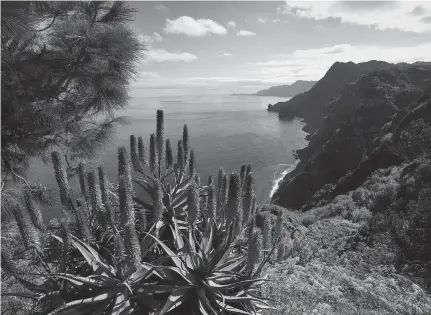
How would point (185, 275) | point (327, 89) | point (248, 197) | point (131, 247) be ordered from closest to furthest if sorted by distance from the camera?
point (131, 247) < point (185, 275) < point (248, 197) < point (327, 89)

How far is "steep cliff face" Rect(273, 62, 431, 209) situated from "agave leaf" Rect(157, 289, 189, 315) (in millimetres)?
27141

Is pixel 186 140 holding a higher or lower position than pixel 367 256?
higher

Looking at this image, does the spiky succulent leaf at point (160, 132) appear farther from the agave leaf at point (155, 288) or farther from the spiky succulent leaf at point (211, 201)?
the agave leaf at point (155, 288)

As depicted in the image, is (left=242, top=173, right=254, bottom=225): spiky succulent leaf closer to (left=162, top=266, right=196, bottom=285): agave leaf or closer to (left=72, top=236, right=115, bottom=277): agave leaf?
(left=162, top=266, right=196, bottom=285): agave leaf

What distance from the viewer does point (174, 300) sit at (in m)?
3.14

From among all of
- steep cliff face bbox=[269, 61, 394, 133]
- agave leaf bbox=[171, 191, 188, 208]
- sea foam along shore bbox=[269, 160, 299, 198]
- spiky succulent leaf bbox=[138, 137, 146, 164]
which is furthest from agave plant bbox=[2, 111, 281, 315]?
steep cliff face bbox=[269, 61, 394, 133]

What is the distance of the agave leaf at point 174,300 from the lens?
3.02 meters

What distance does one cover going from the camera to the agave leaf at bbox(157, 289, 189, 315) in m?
3.02

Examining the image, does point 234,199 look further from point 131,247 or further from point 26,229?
point 26,229

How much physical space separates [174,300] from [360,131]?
51.9m

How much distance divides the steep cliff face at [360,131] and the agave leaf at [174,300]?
27.1 meters

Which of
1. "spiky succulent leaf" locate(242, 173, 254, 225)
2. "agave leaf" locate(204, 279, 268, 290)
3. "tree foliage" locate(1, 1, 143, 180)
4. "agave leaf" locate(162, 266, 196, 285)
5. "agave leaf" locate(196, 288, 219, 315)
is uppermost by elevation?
"tree foliage" locate(1, 1, 143, 180)

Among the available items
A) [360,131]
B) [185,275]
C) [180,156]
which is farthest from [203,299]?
[360,131]

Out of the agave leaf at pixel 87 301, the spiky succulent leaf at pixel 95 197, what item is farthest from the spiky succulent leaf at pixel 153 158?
the agave leaf at pixel 87 301
